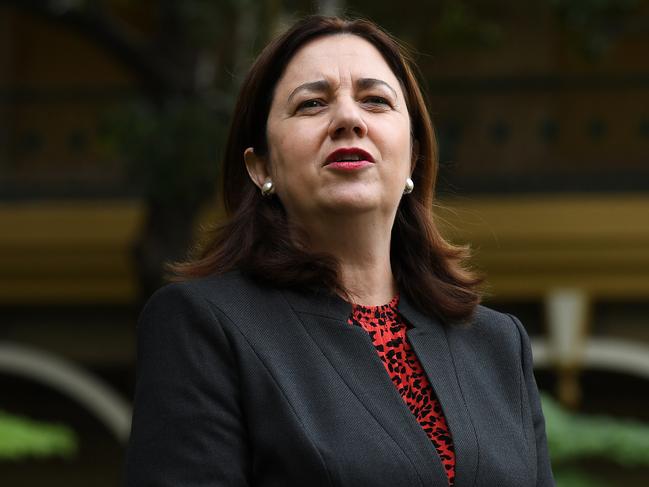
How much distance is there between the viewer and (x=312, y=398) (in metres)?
2.39

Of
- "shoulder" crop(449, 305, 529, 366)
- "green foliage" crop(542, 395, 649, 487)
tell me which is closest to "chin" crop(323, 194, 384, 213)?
"shoulder" crop(449, 305, 529, 366)

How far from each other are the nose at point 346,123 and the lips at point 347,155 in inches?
1.2

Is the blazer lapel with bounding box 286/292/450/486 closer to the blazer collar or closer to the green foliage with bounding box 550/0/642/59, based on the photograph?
the blazer collar

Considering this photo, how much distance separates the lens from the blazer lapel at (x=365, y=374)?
238 cm

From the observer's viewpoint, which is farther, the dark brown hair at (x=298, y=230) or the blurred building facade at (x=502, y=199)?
the blurred building facade at (x=502, y=199)

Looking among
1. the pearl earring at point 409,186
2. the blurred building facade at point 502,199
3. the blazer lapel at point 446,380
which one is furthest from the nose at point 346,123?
the blurred building facade at point 502,199

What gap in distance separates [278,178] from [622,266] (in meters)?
7.45

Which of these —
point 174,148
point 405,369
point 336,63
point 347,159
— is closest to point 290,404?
point 405,369

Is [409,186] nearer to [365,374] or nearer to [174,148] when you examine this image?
[365,374]

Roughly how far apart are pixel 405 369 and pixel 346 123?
17.6 inches

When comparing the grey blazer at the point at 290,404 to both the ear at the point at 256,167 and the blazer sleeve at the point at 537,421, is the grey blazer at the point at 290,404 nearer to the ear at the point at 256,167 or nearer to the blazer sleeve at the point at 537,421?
the blazer sleeve at the point at 537,421

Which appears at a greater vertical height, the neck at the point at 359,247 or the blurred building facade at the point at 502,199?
the neck at the point at 359,247

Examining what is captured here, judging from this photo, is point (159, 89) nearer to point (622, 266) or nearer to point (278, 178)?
point (622, 266)

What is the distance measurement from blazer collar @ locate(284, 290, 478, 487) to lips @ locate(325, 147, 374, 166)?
24cm
